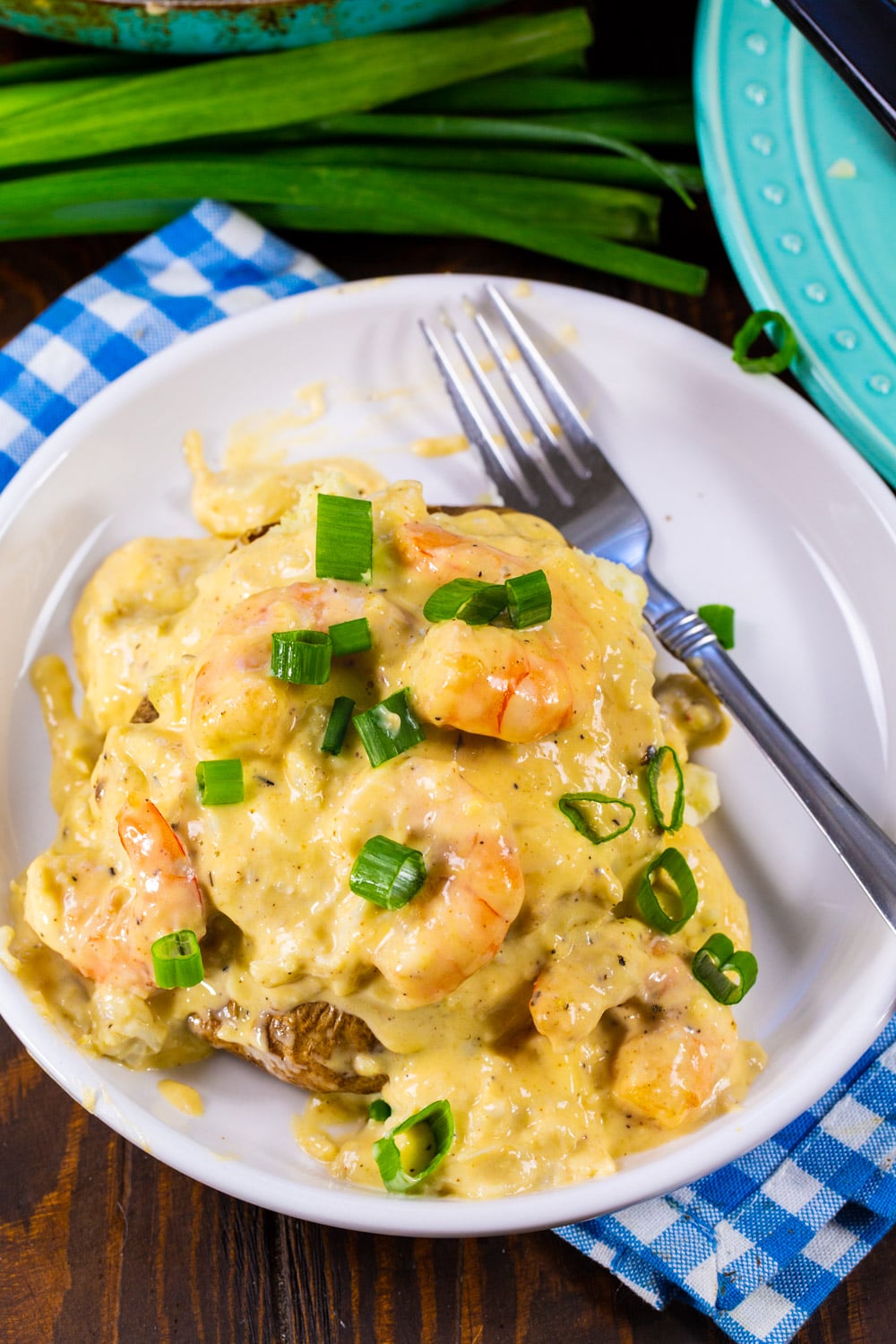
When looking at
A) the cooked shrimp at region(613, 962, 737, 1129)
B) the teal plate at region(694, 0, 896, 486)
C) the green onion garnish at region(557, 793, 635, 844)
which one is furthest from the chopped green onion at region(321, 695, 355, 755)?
the teal plate at region(694, 0, 896, 486)

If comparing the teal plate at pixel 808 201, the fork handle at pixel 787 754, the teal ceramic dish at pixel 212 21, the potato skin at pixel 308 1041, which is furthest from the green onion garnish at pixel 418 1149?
the teal ceramic dish at pixel 212 21

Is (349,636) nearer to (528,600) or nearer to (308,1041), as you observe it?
(528,600)

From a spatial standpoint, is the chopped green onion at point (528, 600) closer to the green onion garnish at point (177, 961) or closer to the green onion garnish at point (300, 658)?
the green onion garnish at point (300, 658)

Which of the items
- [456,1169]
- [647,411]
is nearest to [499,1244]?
[456,1169]

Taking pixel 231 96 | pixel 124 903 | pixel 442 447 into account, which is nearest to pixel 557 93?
pixel 231 96

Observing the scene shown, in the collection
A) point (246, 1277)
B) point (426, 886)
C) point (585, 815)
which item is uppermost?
point (585, 815)

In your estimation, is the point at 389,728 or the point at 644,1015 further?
the point at 644,1015

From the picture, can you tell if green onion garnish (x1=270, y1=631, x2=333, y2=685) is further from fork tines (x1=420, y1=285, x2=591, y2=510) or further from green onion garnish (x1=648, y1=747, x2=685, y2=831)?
fork tines (x1=420, y1=285, x2=591, y2=510)
